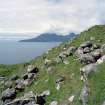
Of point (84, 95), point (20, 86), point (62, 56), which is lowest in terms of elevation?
point (20, 86)

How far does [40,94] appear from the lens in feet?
167

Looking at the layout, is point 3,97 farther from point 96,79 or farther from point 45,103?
Result: point 96,79

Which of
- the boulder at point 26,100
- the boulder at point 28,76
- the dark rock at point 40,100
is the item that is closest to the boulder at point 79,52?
the boulder at point 28,76

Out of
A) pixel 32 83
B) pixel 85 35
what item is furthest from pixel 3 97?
pixel 85 35

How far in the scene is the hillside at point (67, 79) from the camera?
42250 millimetres

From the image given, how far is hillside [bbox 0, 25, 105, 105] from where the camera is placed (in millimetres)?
42250

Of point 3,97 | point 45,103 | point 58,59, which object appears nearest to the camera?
point 45,103

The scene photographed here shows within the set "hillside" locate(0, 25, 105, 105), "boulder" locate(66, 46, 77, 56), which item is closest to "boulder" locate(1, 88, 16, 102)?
"hillside" locate(0, 25, 105, 105)

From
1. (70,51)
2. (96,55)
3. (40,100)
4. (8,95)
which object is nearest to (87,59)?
(96,55)

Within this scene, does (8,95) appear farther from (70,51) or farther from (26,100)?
(70,51)

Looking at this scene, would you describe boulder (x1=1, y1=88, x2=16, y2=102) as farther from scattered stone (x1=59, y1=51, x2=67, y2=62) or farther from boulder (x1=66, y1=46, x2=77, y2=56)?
boulder (x1=66, y1=46, x2=77, y2=56)

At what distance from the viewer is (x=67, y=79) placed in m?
51.4

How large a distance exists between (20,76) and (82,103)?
2463 cm

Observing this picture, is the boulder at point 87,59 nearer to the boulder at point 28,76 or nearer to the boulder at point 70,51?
the boulder at point 70,51
